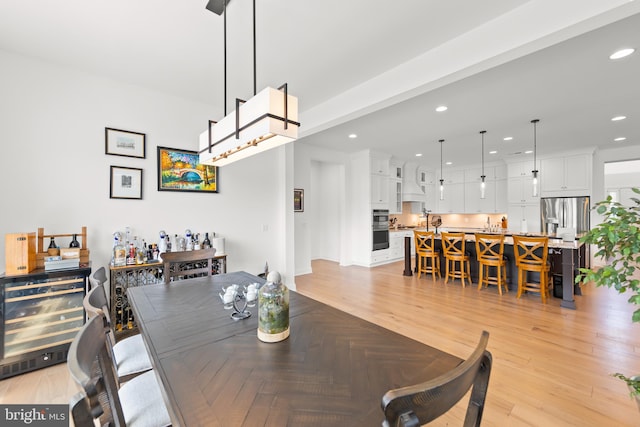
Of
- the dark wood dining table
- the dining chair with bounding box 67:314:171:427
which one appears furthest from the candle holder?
the dining chair with bounding box 67:314:171:427

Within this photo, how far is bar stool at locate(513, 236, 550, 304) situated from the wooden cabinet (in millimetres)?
4961

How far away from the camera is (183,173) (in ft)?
11.8

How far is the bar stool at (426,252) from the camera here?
206 inches

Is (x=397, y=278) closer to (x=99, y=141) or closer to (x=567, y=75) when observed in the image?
(x=567, y=75)

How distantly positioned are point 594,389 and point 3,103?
5618mm

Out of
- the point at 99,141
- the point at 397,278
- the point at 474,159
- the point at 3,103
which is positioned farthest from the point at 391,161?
the point at 3,103

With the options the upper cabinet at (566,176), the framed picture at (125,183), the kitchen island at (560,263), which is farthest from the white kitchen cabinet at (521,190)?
the framed picture at (125,183)

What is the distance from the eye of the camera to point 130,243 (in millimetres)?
3146

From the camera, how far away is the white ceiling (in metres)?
2.05

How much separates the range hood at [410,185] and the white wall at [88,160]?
5.43 metres

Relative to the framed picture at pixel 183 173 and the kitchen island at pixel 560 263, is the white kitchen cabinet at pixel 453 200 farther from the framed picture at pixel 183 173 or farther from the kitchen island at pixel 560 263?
the framed picture at pixel 183 173

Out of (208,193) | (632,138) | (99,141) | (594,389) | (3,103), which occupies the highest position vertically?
(632,138)

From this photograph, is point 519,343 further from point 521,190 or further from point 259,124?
point 521,190

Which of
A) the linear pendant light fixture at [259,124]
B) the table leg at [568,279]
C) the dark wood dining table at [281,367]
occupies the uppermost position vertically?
the linear pendant light fixture at [259,124]
